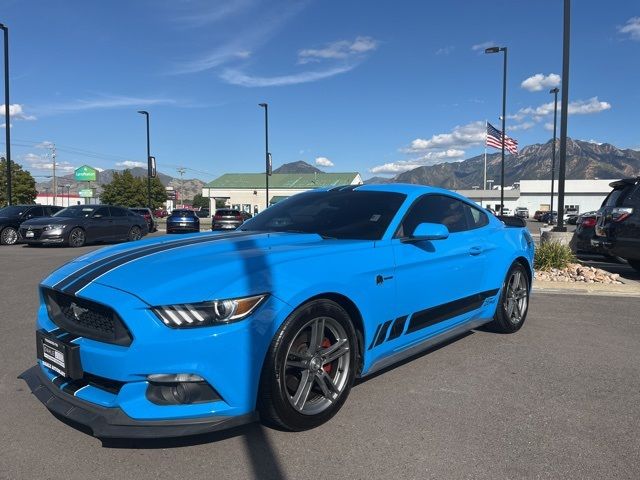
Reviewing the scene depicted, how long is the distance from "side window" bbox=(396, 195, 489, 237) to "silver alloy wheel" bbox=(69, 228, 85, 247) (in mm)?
14137

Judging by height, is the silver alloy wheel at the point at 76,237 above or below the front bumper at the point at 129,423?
above

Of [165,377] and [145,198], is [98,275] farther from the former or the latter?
[145,198]

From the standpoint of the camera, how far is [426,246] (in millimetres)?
4004

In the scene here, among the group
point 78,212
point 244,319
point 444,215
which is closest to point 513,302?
point 444,215

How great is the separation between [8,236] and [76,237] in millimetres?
2768

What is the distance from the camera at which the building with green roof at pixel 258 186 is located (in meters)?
76.1

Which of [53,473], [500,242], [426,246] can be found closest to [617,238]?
[500,242]

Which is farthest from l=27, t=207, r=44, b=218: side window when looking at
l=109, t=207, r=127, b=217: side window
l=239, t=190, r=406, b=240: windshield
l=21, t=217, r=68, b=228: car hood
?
l=239, t=190, r=406, b=240: windshield

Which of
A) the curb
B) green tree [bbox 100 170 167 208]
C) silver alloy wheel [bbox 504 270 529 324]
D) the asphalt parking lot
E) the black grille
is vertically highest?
green tree [bbox 100 170 167 208]

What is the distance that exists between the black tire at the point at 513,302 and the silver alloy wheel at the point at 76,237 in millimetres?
14193

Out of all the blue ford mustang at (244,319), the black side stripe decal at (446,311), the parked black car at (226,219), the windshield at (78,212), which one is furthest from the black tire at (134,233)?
the black side stripe decal at (446,311)

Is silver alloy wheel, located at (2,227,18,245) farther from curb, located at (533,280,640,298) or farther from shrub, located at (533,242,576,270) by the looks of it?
curb, located at (533,280,640,298)

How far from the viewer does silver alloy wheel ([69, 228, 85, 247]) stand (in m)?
15.8

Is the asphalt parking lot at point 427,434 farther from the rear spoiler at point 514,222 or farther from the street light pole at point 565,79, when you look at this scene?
the street light pole at point 565,79
